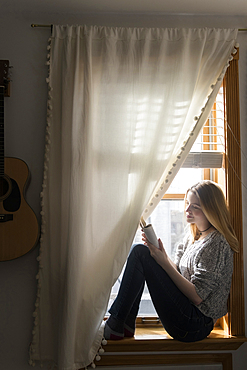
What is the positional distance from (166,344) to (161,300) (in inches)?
10.6

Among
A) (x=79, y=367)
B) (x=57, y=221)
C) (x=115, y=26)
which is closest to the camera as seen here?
(x=79, y=367)

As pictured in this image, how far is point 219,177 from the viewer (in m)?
1.86

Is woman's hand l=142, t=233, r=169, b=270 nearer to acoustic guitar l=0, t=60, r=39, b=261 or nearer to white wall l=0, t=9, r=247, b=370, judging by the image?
white wall l=0, t=9, r=247, b=370

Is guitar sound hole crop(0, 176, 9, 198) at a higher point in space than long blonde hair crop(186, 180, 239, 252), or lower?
higher

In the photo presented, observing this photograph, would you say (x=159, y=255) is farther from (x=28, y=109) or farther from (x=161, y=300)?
(x=28, y=109)

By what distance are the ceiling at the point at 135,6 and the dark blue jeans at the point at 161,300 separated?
142 cm

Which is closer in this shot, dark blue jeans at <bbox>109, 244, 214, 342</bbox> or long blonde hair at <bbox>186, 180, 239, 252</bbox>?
dark blue jeans at <bbox>109, 244, 214, 342</bbox>

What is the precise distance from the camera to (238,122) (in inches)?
69.2

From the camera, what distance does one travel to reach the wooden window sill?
5.27ft

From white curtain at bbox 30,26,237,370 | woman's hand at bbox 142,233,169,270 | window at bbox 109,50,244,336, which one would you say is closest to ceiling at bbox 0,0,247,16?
white curtain at bbox 30,26,237,370

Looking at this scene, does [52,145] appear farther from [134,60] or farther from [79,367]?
[79,367]

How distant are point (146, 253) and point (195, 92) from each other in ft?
3.22

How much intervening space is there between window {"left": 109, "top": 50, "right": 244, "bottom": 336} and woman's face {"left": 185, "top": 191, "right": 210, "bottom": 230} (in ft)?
0.49

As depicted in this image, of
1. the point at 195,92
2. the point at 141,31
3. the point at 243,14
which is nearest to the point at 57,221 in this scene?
→ the point at 195,92
